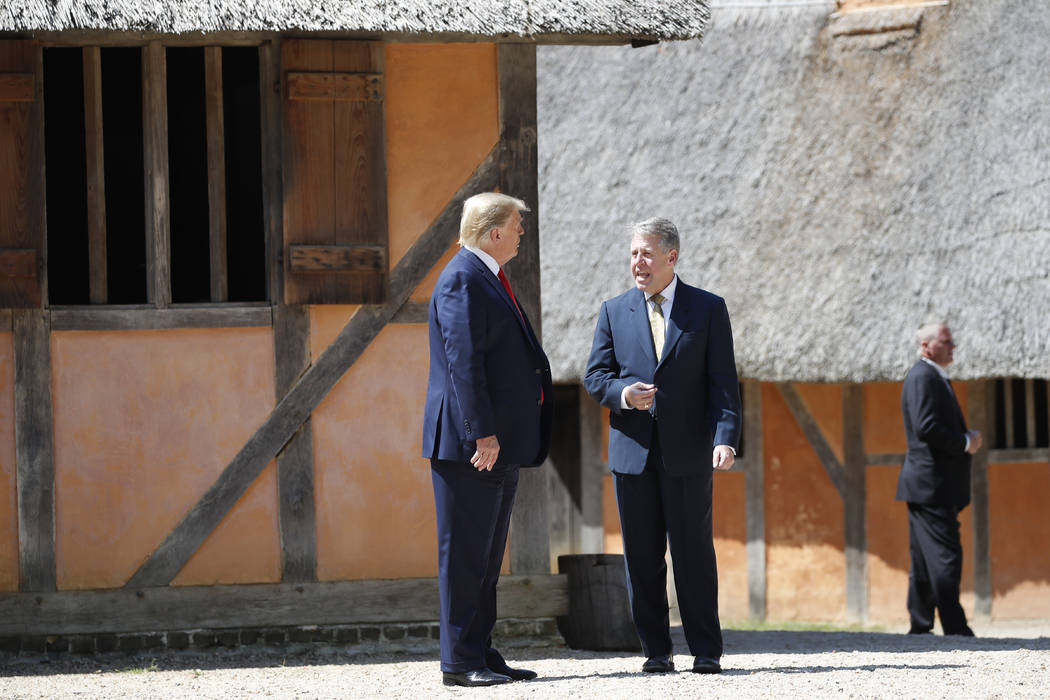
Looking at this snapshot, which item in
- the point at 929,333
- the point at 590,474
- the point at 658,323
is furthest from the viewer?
the point at 590,474

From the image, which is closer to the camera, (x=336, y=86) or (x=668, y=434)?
(x=668, y=434)

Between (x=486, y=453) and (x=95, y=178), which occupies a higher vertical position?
(x=95, y=178)

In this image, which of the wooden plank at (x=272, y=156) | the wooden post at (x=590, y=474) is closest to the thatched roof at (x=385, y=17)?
the wooden plank at (x=272, y=156)

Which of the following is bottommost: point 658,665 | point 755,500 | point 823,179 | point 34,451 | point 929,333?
point 755,500

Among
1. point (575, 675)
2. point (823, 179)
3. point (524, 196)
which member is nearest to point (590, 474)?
point (823, 179)

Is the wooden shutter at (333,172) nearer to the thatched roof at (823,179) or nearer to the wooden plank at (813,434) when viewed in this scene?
the thatched roof at (823,179)

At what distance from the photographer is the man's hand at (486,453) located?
484 cm

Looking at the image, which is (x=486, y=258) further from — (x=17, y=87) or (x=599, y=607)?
(x=17, y=87)

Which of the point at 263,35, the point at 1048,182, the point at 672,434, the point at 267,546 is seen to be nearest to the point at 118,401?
the point at 267,546

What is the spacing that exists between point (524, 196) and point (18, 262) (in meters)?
2.16

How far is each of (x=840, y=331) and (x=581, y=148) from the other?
9.45 ft

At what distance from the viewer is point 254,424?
611cm

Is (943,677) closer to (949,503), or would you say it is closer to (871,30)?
(949,503)

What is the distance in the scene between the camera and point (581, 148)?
39.5ft
